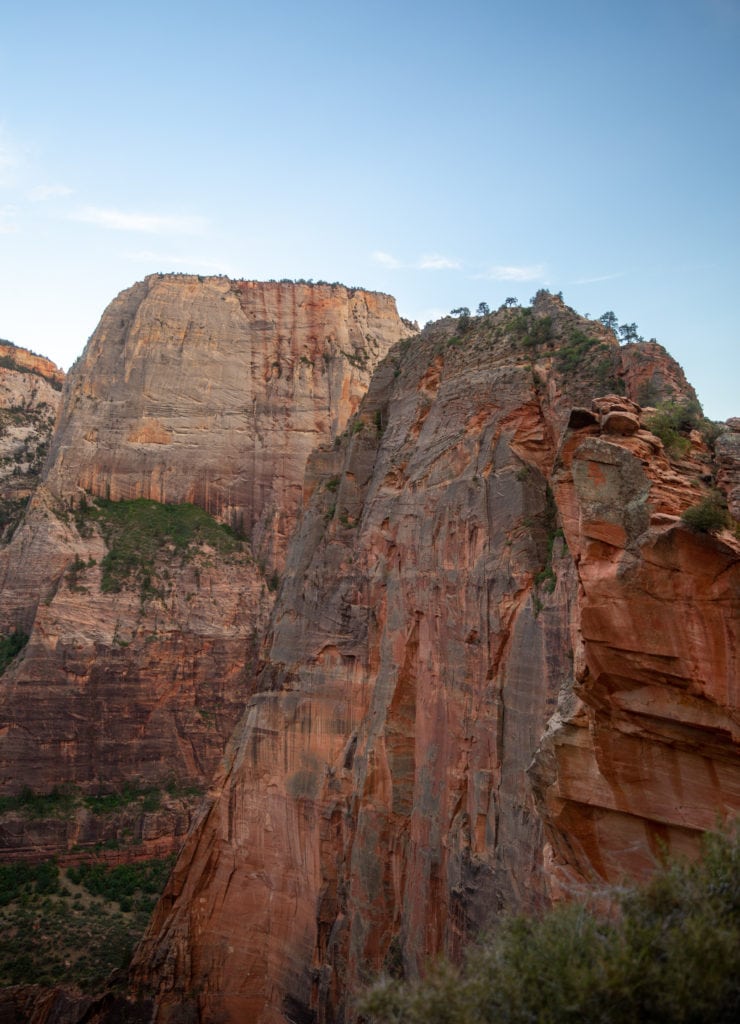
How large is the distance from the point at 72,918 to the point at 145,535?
28316 mm

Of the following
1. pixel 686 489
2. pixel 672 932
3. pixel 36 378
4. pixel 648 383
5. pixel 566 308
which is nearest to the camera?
pixel 672 932

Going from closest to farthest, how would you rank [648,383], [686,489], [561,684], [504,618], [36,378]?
[686,489], [561,684], [648,383], [504,618], [36,378]

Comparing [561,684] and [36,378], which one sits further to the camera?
[36,378]

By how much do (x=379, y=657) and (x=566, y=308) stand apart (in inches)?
489

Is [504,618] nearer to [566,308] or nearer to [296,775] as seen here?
[566,308]

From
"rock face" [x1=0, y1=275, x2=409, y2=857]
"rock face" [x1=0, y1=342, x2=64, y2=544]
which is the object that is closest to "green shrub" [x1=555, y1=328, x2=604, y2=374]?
"rock face" [x1=0, y1=275, x2=409, y2=857]

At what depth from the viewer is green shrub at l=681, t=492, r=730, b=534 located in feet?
39.6

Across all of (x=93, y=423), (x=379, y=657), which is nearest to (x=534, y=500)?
(x=379, y=657)

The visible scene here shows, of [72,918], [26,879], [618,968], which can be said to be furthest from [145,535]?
[618,968]

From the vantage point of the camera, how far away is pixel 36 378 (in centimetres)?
8619

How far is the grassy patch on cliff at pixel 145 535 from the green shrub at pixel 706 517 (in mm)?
55085

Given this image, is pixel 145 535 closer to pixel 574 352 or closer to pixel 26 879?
pixel 26 879

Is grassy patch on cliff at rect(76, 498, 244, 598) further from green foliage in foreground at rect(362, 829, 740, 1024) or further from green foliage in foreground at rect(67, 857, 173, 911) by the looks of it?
green foliage in foreground at rect(362, 829, 740, 1024)

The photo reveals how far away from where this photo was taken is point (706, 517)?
39.6 feet
